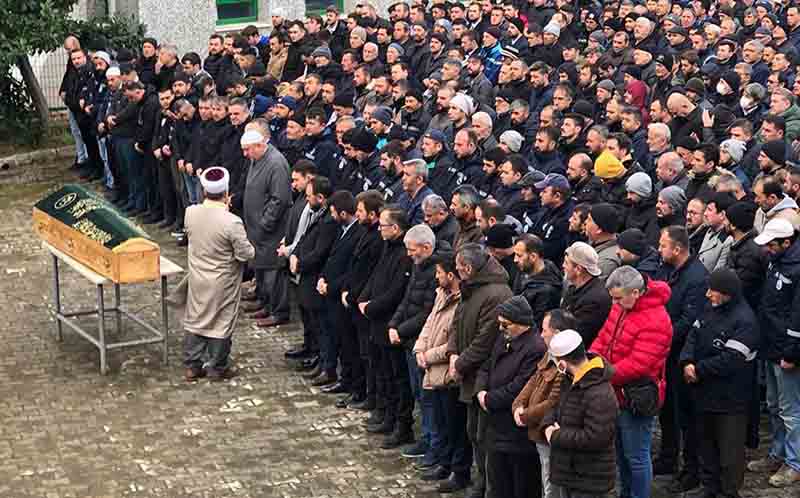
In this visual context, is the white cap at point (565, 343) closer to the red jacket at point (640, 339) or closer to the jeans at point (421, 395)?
the red jacket at point (640, 339)

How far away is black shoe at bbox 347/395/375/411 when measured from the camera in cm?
1152

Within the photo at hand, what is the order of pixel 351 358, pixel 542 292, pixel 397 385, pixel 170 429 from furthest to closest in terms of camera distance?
pixel 351 358 → pixel 170 429 → pixel 397 385 → pixel 542 292

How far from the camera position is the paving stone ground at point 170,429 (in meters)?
10.2

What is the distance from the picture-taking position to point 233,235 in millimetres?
11812

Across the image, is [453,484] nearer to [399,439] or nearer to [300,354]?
[399,439]

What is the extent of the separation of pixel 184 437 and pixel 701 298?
4196mm

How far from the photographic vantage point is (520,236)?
32.2 feet

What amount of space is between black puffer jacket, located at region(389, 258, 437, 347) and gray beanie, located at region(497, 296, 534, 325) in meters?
1.33

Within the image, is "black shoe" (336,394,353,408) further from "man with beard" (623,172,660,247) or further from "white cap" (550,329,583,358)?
"white cap" (550,329,583,358)

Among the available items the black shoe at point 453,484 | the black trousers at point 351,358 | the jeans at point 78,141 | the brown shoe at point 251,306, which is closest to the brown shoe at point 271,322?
the brown shoe at point 251,306

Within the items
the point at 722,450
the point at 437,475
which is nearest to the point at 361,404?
the point at 437,475

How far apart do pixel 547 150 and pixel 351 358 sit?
2.61m

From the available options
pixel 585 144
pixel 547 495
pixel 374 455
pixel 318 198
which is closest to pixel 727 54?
pixel 585 144

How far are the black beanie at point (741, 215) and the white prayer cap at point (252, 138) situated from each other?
5.05 m
